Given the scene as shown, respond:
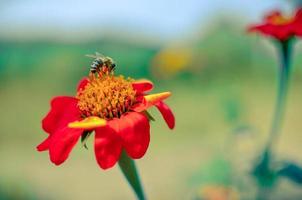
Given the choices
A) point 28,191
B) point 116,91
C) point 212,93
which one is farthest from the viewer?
point 212,93

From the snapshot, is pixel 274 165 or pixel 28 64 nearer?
pixel 274 165

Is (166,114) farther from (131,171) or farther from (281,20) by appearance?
(281,20)

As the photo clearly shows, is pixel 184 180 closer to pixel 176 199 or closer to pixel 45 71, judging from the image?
pixel 176 199

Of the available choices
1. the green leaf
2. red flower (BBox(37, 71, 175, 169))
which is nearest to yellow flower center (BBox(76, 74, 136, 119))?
red flower (BBox(37, 71, 175, 169))

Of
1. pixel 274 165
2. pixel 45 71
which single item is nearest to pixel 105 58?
pixel 274 165

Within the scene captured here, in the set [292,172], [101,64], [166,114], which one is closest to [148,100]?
[166,114]

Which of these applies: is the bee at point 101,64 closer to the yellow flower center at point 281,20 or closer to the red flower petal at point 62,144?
the red flower petal at point 62,144

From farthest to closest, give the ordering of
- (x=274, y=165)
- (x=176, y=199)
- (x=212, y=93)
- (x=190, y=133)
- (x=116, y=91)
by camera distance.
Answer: (x=212, y=93) < (x=190, y=133) < (x=176, y=199) < (x=274, y=165) < (x=116, y=91)
